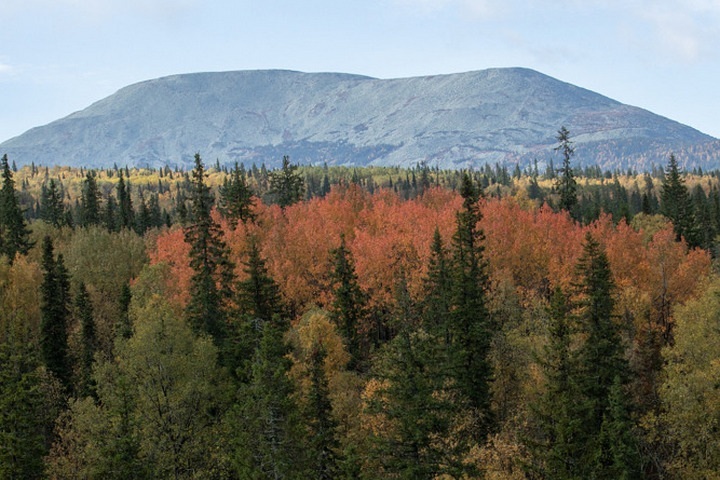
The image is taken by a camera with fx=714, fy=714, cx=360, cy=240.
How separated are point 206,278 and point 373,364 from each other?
1801 cm

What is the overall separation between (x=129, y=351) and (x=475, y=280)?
101 ft

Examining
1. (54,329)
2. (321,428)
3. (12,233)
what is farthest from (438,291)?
(12,233)

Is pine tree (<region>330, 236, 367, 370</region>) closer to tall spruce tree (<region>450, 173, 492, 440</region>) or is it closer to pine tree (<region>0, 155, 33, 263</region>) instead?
tall spruce tree (<region>450, 173, 492, 440</region>)

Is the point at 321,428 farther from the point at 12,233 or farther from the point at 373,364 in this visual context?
the point at 12,233

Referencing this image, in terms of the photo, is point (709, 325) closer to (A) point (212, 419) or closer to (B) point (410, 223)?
(A) point (212, 419)

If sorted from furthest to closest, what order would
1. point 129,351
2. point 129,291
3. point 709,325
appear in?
1. point 129,291
2. point 129,351
3. point 709,325

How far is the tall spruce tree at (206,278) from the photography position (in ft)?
223

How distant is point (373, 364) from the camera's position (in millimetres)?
64625

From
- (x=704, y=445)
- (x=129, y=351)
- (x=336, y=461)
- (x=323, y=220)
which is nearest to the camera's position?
(x=336, y=461)

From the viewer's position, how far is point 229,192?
10912 centimetres

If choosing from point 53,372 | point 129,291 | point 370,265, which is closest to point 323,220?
point 370,265

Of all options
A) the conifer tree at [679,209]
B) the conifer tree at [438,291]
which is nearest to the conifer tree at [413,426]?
the conifer tree at [438,291]

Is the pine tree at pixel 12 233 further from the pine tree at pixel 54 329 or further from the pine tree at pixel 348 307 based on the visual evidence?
the pine tree at pixel 348 307

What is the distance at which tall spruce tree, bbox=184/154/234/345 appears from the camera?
68062mm
